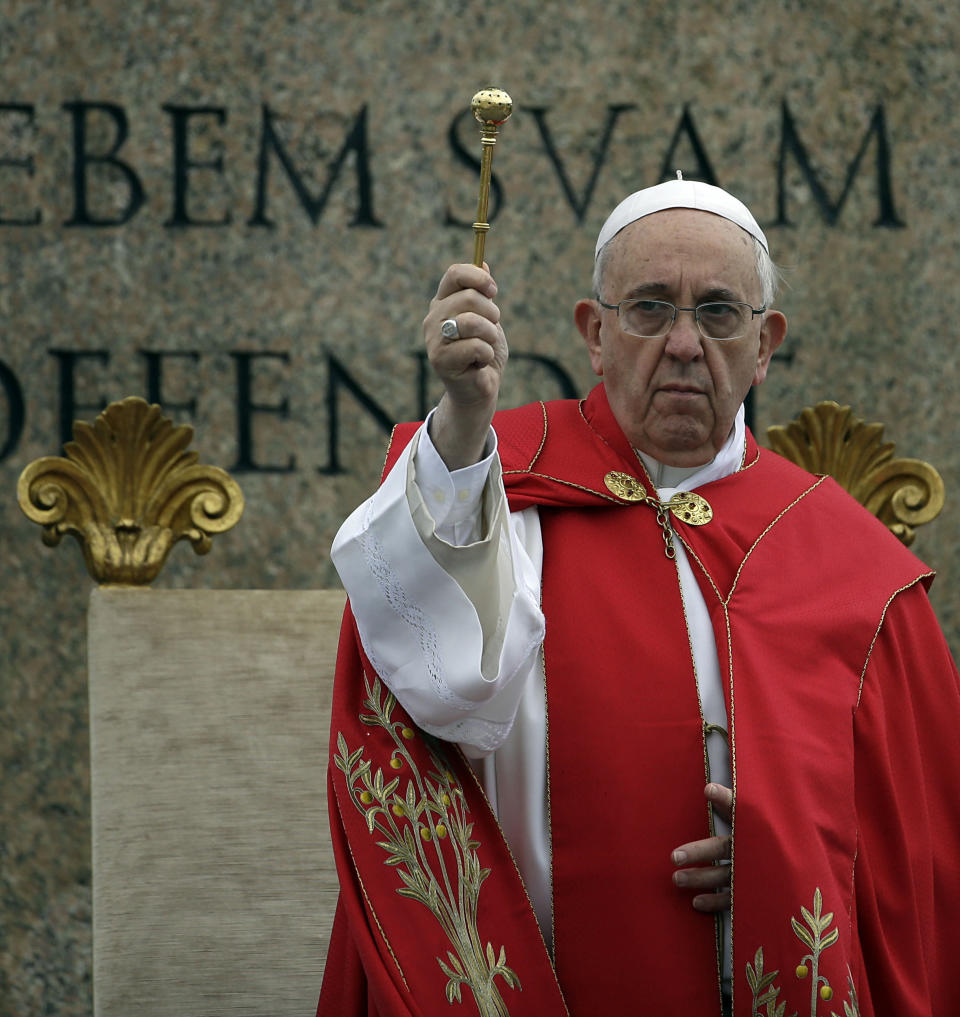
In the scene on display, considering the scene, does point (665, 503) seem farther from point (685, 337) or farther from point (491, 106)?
point (491, 106)

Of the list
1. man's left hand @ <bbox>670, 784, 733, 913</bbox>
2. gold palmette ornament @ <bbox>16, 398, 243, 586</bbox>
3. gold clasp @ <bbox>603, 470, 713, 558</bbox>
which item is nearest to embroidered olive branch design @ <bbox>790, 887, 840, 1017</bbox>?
man's left hand @ <bbox>670, 784, 733, 913</bbox>

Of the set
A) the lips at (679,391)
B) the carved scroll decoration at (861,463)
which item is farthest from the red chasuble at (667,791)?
the carved scroll decoration at (861,463)

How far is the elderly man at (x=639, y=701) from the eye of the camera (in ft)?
8.65

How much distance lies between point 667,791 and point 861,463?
1169 mm

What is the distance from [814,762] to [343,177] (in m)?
2.14

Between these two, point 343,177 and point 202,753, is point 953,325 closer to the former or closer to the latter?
point 343,177

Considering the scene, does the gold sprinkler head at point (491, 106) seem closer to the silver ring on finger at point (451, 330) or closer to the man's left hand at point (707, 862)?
the silver ring on finger at point (451, 330)

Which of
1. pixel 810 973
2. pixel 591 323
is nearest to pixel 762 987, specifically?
pixel 810 973

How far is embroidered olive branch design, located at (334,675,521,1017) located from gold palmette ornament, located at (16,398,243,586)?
85 centimetres

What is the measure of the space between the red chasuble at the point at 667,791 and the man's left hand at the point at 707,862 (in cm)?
3

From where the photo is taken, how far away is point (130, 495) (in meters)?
3.45

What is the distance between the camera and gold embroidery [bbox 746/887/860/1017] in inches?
105

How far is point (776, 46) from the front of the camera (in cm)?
452

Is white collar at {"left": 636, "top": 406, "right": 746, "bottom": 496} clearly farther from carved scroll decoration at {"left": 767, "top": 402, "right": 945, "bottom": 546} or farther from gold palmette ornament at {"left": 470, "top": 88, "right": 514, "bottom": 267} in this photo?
gold palmette ornament at {"left": 470, "top": 88, "right": 514, "bottom": 267}
